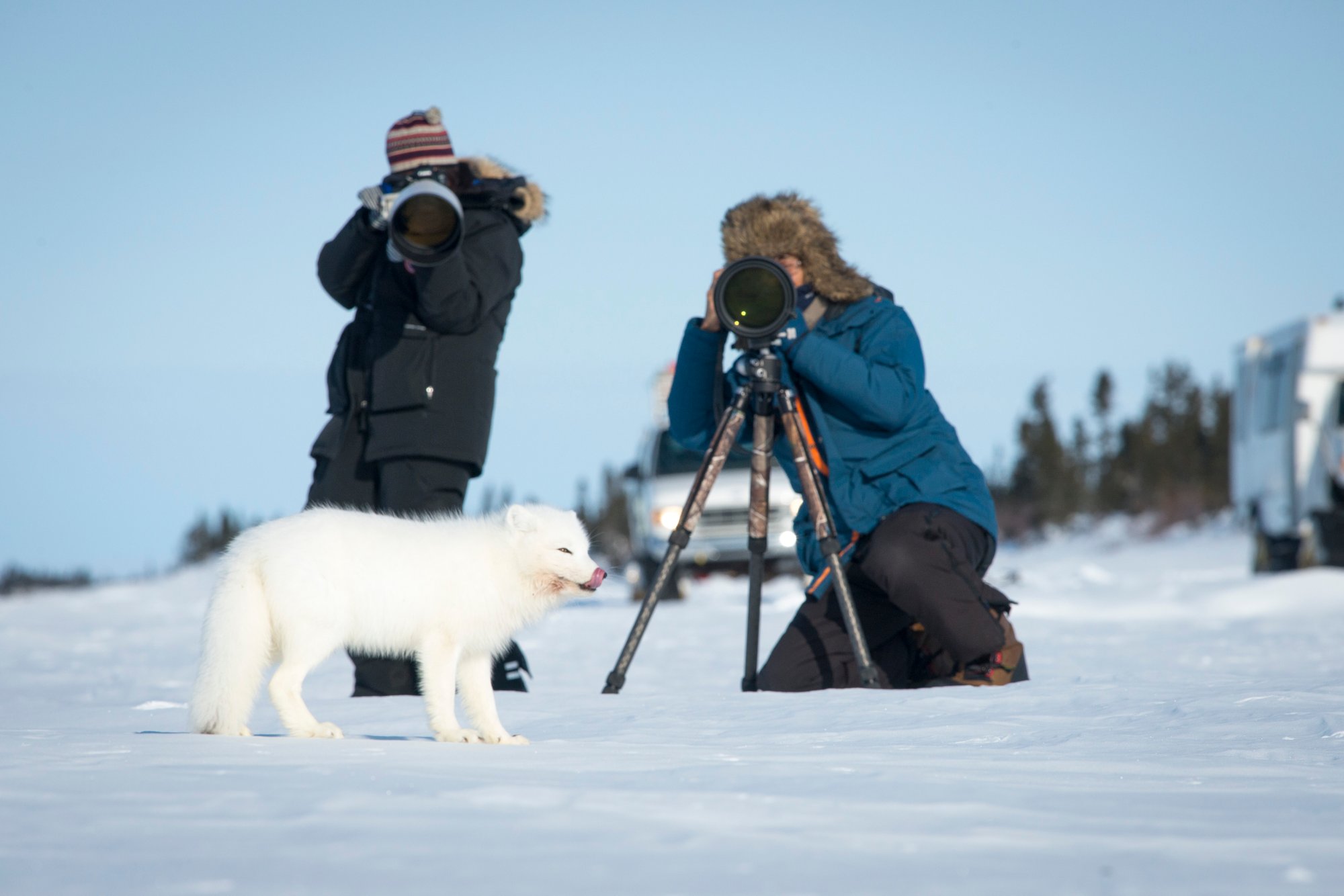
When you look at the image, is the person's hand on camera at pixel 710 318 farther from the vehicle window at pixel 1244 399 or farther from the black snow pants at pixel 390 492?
the vehicle window at pixel 1244 399

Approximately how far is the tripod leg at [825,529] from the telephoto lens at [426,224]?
1.11 m

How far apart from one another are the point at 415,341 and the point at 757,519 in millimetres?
1188

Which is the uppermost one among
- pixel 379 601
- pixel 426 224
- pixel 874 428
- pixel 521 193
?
pixel 521 193

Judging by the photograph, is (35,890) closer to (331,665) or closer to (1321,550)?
(331,665)

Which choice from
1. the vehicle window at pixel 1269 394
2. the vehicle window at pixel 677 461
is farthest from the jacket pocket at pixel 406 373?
the vehicle window at pixel 1269 394

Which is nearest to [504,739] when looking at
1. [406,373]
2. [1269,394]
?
[406,373]

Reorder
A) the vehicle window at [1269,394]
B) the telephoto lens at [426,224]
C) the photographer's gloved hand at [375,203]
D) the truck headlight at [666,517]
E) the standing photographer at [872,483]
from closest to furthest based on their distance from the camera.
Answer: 1. the telephoto lens at [426,224]
2. the photographer's gloved hand at [375,203]
3. the standing photographer at [872,483]
4. the truck headlight at [666,517]
5. the vehicle window at [1269,394]

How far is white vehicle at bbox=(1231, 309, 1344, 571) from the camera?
11.6m

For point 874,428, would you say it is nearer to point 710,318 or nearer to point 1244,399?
point 710,318

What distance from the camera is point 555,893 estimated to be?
4.70 feet

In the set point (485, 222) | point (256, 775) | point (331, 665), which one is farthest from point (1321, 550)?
point (256, 775)

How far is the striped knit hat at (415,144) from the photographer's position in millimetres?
3627

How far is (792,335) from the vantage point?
3.76 m

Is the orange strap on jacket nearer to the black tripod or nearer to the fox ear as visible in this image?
the black tripod
